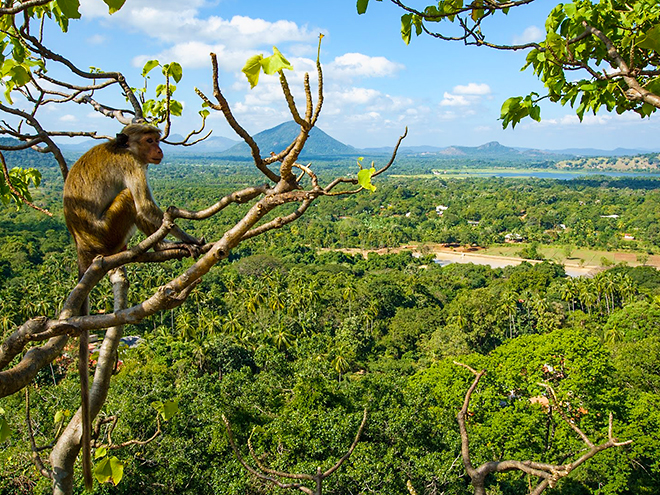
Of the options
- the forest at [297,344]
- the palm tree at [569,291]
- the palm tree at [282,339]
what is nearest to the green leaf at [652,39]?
the forest at [297,344]

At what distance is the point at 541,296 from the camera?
34.5 meters

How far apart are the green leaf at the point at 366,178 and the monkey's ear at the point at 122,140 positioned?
2065 mm

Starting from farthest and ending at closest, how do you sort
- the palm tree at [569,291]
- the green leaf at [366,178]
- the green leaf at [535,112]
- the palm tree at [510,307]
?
the palm tree at [569,291], the palm tree at [510,307], the green leaf at [535,112], the green leaf at [366,178]

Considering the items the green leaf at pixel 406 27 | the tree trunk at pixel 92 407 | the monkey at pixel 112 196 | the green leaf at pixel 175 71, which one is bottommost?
the tree trunk at pixel 92 407

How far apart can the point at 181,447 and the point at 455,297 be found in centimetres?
2974

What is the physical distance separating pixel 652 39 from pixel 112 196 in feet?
9.55

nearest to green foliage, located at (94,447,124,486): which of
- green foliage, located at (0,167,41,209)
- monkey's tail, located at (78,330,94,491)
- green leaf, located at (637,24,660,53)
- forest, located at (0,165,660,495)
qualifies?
monkey's tail, located at (78,330,94,491)

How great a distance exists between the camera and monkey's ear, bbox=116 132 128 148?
277cm

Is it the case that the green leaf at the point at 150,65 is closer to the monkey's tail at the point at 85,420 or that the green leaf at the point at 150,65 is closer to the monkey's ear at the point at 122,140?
the monkey's ear at the point at 122,140

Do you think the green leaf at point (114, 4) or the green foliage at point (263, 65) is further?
the green leaf at point (114, 4)

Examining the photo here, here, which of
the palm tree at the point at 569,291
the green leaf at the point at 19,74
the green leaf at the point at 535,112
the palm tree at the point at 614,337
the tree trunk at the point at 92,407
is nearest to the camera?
the green leaf at the point at 19,74

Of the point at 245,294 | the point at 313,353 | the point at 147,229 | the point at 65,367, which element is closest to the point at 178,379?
the point at 313,353

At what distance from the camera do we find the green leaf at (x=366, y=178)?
1204 millimetres

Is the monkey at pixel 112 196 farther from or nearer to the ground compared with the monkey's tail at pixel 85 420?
farther from the ground
